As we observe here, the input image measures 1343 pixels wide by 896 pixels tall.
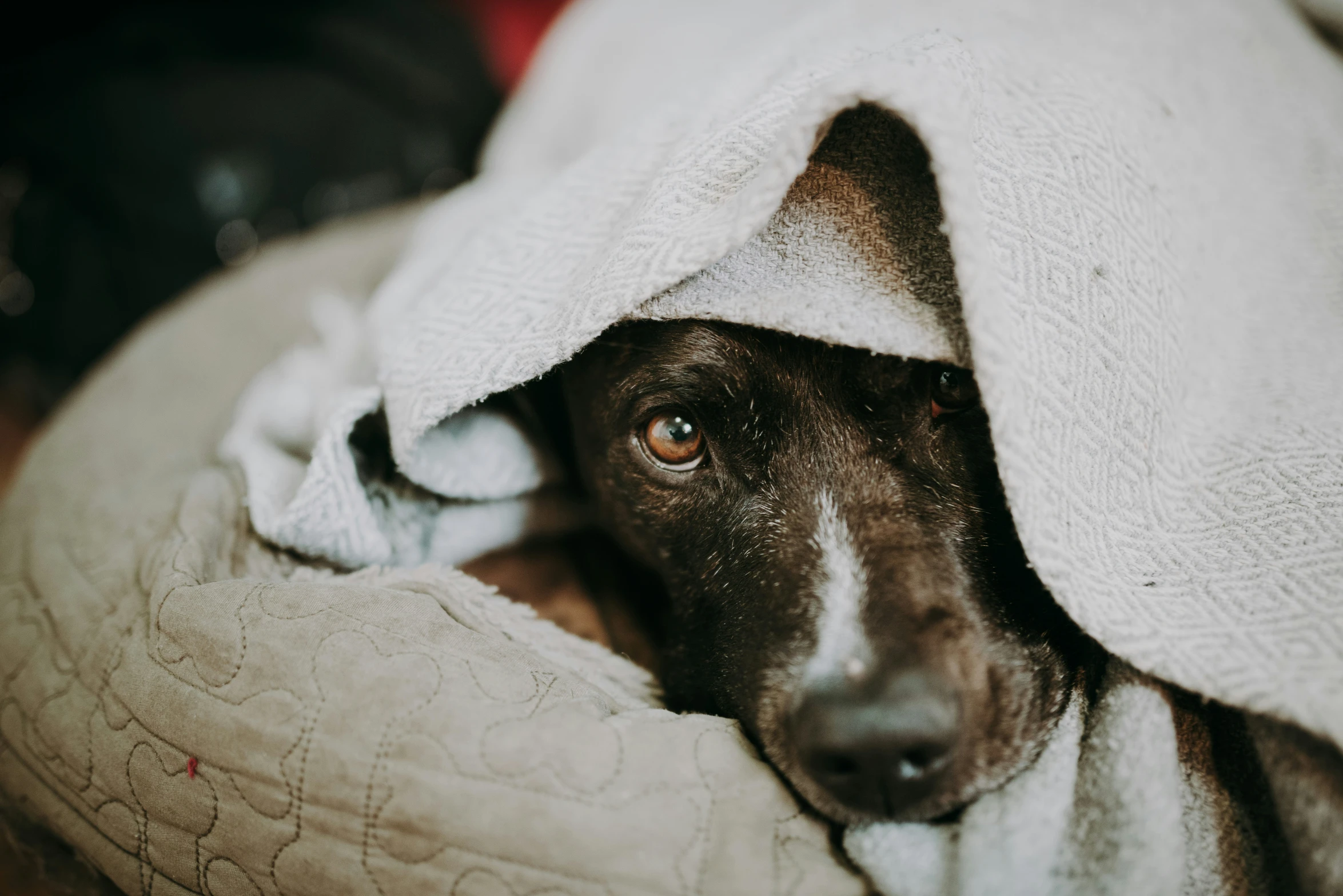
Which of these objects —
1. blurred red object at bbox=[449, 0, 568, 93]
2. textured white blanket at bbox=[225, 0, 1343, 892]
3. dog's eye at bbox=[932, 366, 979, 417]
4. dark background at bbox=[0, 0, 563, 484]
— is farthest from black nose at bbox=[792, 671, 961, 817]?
blurred red object at bbox=[449, 0, 568, 93]

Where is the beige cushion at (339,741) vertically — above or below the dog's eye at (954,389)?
below

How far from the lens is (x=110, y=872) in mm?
1104

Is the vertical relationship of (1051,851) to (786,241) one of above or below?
below

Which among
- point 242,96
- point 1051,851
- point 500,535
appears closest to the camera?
point 1051,851

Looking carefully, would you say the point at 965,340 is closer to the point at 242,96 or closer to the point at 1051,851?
the point at 1051,851

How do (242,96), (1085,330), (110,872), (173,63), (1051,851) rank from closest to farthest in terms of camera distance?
(1051,851)
(1085,330)
(110,872)
(242,96)
(173,63)

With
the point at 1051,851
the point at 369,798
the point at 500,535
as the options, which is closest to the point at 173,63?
the point at 500,535

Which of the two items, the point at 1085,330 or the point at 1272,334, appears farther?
→ the point at 1272,334

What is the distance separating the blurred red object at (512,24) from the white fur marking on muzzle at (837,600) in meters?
3.12

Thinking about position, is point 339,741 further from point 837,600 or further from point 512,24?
point 512,24

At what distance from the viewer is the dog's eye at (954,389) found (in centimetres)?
111

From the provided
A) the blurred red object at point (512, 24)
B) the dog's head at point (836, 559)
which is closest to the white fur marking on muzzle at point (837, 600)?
the dog's head at point (836, 559)

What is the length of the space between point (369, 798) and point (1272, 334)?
1.51 m

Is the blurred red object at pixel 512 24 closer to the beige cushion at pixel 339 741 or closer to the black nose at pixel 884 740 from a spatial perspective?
the beige cushion at pixel 339 741
